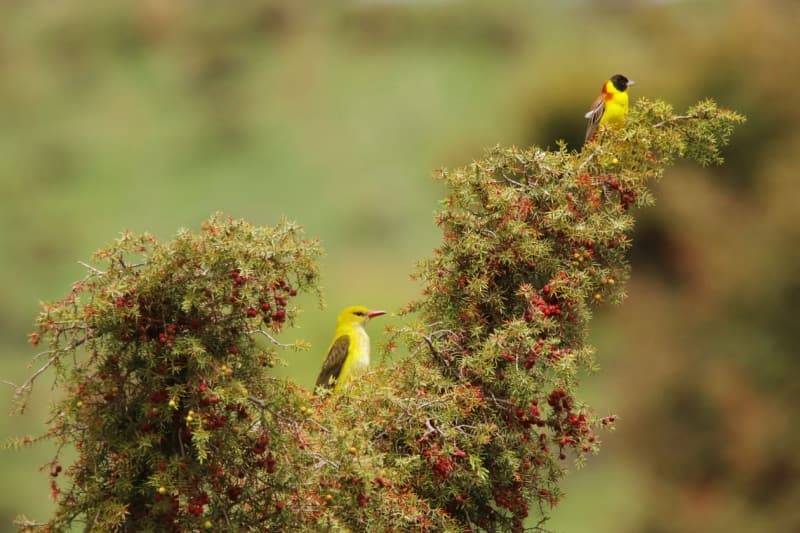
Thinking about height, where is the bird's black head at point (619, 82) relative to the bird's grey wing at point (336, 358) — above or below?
above

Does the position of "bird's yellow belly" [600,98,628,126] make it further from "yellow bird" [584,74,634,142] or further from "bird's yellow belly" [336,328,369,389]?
"bird's yellow belly" [336,328,369,389]

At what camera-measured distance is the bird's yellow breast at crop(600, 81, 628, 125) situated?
652 cm

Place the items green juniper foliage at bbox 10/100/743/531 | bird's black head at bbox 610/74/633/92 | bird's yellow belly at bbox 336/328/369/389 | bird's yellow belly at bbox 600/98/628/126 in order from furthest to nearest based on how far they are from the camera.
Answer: bird's black head at bbox 610/74/633/92 → bird's yellow belly at bbox 600/98/628/126 → bird's yellow belly at bbox 336/328/369/389 → green juniper foliage at bbox 10/100/743/531

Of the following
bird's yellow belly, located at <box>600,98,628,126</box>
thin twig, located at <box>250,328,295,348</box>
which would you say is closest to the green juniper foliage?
thin twig, located at <box>250,328,295,348</box>

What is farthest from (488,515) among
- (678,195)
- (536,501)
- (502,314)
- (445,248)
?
(678,195)

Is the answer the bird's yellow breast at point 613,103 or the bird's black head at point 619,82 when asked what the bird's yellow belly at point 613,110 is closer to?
the bird's yellow breast at point 613,103

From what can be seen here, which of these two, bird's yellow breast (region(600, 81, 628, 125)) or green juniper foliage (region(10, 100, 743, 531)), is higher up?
bird's yellow breast (region(600, 81, 628, 125))

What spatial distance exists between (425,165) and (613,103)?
19782 mm

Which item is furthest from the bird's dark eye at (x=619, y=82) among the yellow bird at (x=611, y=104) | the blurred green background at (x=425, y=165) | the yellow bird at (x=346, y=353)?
the blurred green background at (x=425, y=165)

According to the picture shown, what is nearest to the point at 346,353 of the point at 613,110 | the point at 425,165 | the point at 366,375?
the point at 613,110

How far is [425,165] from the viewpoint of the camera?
26.3 m

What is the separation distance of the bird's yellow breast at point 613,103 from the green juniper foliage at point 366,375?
192 centimetres

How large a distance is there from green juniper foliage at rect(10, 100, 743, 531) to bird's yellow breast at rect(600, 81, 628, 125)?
1.92 metres

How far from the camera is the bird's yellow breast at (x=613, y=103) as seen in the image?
6.52 meters
